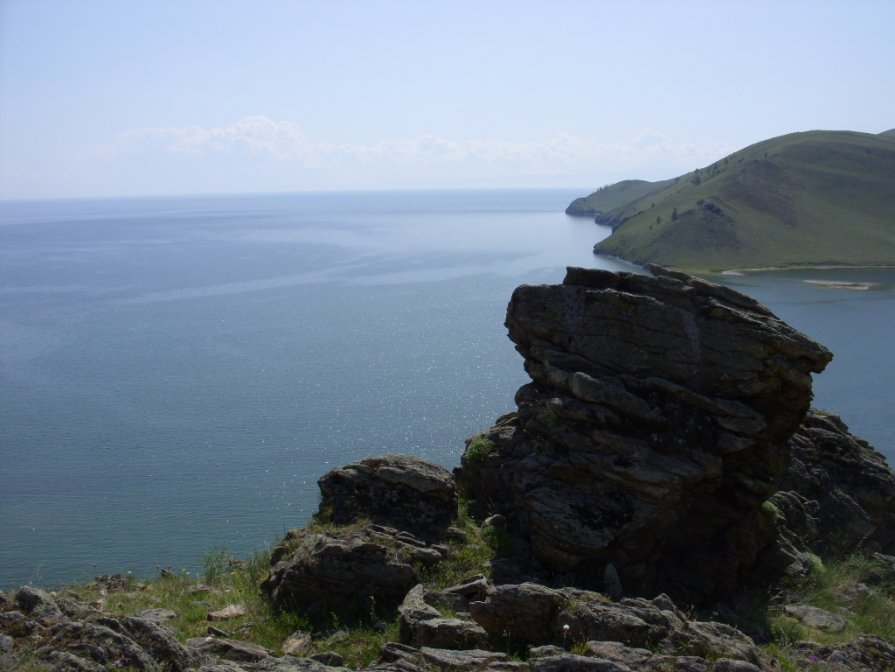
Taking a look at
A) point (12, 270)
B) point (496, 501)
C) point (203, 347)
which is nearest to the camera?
point (496, 501)

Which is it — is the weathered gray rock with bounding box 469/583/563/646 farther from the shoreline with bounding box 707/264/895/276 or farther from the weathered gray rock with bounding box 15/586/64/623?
the shoreline with bounding box 707/264/895/276

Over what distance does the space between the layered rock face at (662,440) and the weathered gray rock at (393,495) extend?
1.91 meters

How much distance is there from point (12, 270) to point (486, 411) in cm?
14510

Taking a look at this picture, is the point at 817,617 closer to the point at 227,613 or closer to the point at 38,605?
the point at 227,613

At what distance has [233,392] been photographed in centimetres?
7169

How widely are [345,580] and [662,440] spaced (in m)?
8.39

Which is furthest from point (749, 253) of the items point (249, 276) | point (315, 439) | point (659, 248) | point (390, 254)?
point (315, 439)

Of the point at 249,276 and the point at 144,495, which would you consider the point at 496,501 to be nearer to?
the point at 144,495

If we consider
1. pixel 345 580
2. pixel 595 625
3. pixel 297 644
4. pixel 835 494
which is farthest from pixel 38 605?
pixel 835 494

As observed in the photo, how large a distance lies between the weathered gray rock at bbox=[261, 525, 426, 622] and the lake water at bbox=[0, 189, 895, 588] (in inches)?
892

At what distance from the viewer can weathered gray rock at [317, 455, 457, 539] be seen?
1972 centimetres

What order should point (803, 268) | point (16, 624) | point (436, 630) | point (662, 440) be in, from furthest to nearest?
point (803, 268) → point (662, 440) → point (436, 630) → point (16, 624)

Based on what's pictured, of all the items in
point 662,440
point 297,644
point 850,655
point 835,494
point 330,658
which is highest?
point 662,440

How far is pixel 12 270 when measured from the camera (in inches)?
6683
